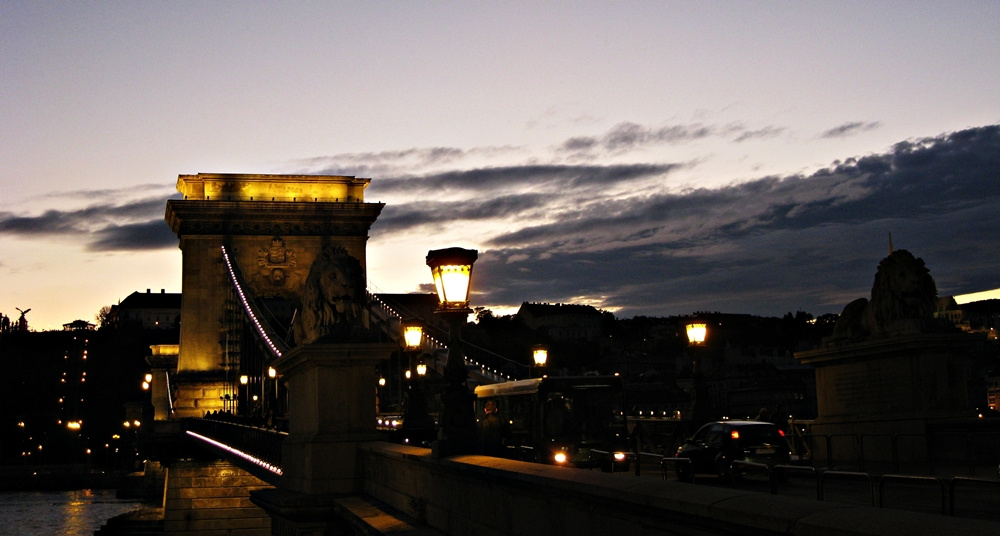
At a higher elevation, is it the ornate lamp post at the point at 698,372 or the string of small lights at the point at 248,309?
the string of small lights at the point at 248,309

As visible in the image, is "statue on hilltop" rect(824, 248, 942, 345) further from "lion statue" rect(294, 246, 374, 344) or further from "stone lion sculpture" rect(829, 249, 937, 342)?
"lion statue" rect(294, 246, 374, 344)

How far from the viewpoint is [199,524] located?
48594 mm

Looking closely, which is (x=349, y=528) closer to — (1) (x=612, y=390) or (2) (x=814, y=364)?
(2) (x=814, y=364)

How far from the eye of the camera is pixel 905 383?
1788cm

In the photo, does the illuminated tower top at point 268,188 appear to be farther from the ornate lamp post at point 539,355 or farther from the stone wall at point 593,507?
the stone wall at point 593,507

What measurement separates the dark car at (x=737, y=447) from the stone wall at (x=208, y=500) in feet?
104

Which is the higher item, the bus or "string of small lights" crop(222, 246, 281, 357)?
"string of small lights" crop(222, 246, 281, 357)

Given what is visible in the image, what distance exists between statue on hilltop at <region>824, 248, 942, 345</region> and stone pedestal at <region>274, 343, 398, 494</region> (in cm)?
829

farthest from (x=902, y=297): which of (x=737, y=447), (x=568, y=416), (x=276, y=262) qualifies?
(x=276, y=262)

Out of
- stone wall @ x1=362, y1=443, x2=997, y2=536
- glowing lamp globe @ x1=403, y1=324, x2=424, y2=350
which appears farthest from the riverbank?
stone wall @ x1=362, y1=443, x2=997, y2=536

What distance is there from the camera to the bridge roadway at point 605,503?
472cm

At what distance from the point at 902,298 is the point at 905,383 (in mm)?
1289

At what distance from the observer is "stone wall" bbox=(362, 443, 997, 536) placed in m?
4.61

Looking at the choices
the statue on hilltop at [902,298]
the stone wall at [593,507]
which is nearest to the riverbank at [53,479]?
the statue on hilltop at [902,298]
